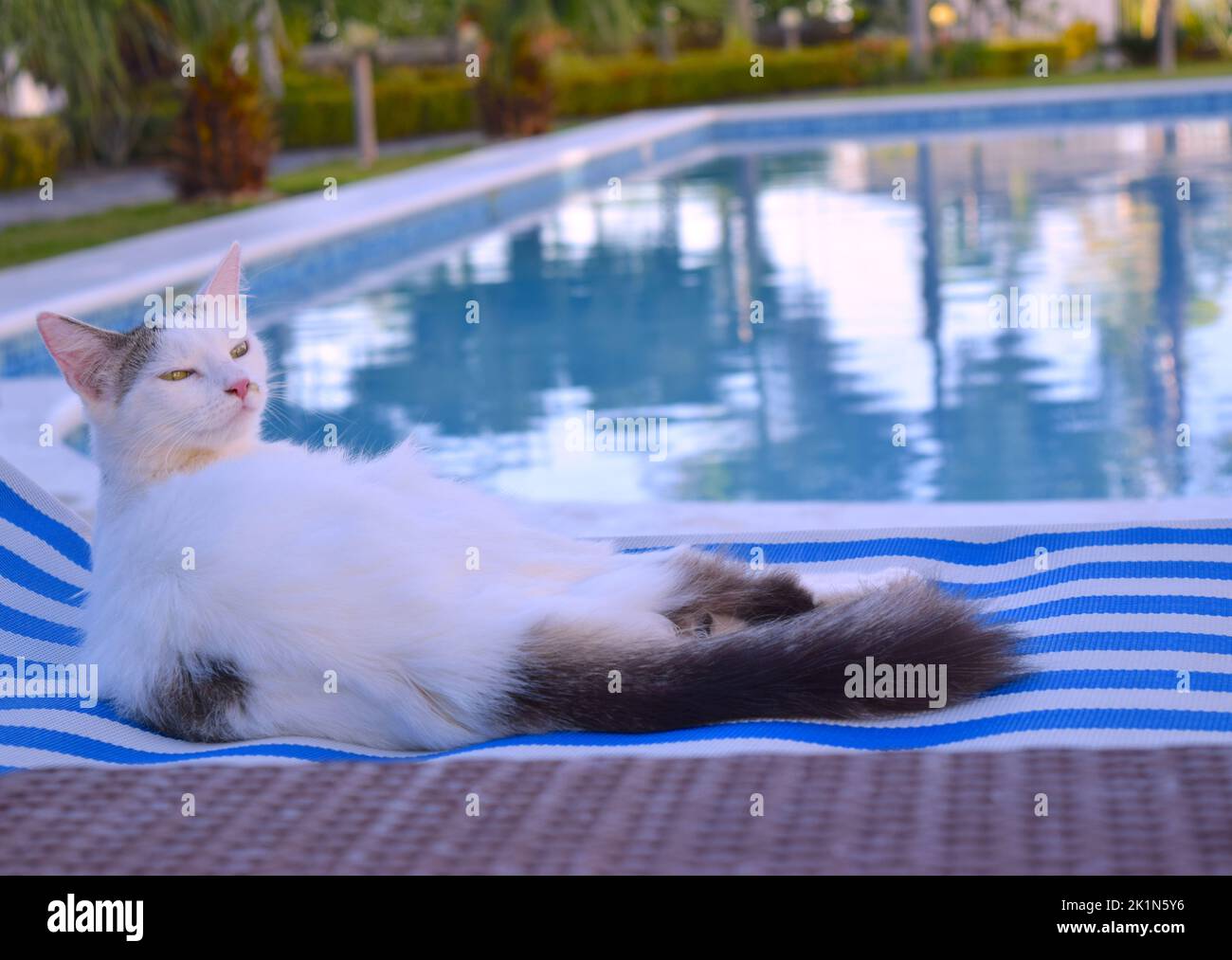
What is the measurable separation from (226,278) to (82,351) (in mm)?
250

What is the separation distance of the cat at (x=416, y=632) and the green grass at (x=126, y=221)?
7691 millimetres

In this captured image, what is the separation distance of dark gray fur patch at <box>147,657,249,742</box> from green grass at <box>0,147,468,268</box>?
7.72 m

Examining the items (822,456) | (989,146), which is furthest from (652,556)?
(989,146)

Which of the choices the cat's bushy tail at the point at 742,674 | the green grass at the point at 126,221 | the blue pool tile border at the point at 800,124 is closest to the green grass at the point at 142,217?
the green grass at the point at 126,221

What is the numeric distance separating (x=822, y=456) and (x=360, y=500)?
10.1 feet

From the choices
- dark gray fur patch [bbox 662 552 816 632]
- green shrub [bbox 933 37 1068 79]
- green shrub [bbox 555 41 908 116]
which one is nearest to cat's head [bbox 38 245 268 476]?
dark gray fur patch [bbox 662 552 816 632]

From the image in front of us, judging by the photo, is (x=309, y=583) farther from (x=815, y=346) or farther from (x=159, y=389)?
(x=815, y=346)

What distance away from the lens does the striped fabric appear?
1951mm

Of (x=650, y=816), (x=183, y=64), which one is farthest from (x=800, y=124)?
(x=650, y=816)

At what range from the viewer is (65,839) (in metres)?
1.74

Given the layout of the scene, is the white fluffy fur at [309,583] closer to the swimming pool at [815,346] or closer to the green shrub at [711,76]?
the swimming pool at [815,346]

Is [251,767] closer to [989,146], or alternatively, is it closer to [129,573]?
[129,573]

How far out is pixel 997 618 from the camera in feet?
7.79
